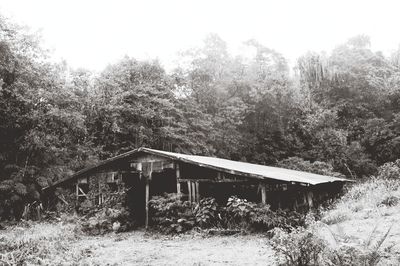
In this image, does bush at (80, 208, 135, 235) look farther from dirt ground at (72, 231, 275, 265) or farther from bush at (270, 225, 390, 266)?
bush at (270, 225, 390, 266)

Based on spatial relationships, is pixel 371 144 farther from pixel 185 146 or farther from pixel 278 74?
pixel 185 146

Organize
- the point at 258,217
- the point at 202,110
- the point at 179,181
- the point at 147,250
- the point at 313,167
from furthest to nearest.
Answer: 1. the point at 202,110
2. the point at 313,167
3. the point at 179,181
4. the point at 258,217
5. the point at 147,250

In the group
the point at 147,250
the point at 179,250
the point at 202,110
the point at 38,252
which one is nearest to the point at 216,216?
the point at 179,250

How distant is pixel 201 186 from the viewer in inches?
612

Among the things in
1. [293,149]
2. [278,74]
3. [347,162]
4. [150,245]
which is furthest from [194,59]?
[150,245]

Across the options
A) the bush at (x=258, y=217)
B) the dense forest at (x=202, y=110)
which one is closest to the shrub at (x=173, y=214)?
the bush at (x=258, y=217)

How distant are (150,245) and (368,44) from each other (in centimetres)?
3426

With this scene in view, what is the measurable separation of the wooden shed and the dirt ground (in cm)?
223

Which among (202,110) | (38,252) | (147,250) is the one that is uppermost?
(202,110)

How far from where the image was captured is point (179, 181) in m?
14.4

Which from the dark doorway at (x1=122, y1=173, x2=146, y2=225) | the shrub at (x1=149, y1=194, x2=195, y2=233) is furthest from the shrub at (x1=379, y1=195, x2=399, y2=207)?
the dark doorway at (x1=122, y1=173, x2=146, y2=225)

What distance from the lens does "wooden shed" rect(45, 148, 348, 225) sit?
13664 mm

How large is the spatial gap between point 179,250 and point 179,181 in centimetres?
437

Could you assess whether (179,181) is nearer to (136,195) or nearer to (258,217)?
(136,195)
